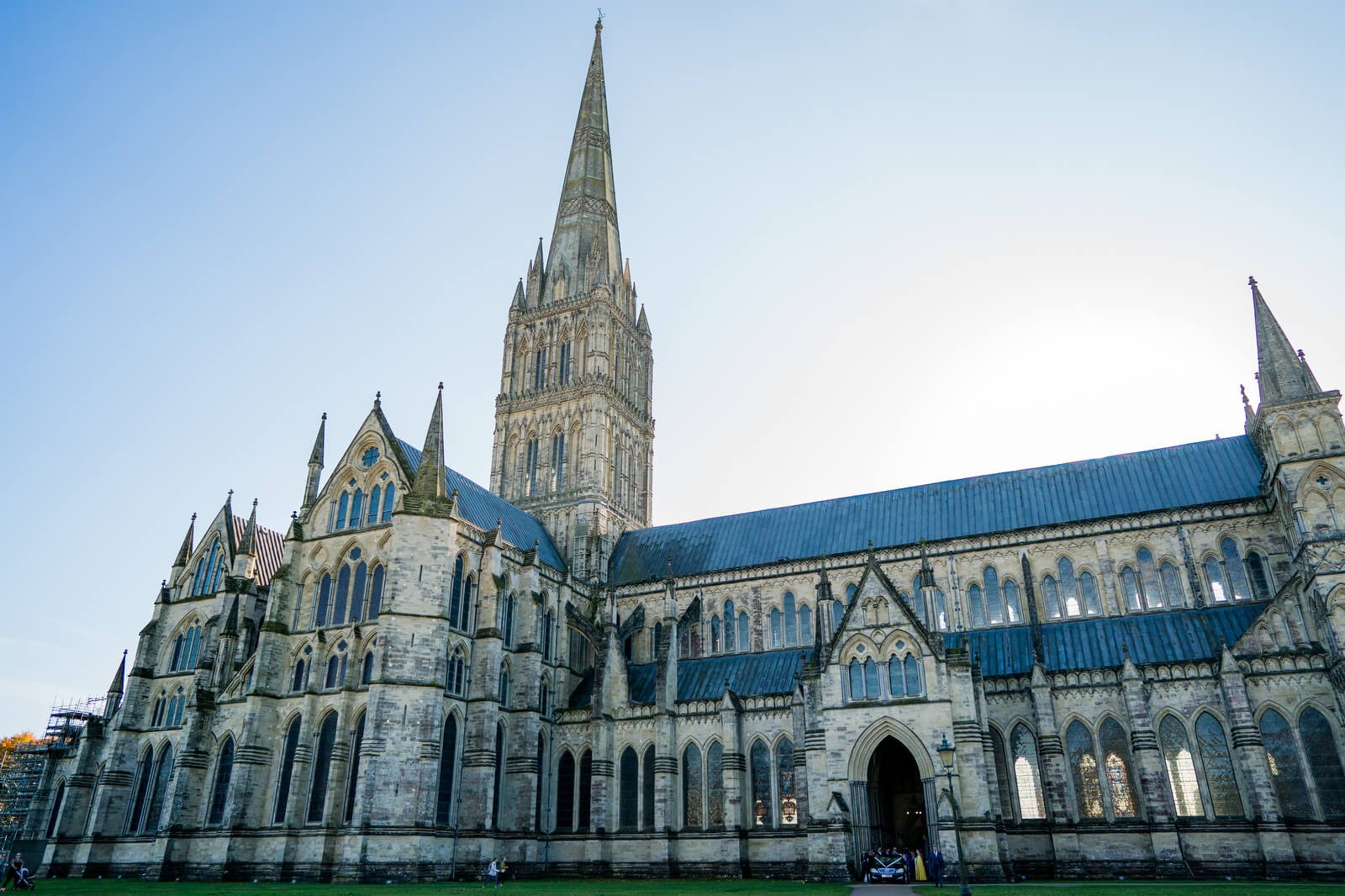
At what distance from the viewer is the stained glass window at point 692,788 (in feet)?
123

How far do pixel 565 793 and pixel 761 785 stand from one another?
944 cm

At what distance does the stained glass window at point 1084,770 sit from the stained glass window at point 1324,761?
6.64 metres

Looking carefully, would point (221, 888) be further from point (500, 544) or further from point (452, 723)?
Answer: point (500, 544)

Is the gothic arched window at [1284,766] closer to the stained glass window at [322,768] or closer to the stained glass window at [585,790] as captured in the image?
the stained glass window at [585,790]

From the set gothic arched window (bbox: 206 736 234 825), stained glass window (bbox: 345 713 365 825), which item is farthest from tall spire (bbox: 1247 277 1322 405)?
gothic arched window (bbox: 206 736 234 825)

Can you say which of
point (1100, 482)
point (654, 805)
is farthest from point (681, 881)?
point (1100, 482)

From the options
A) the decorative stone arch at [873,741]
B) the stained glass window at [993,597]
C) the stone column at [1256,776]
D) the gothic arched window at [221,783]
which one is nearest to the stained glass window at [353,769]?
the gothic arched window at [221,783]

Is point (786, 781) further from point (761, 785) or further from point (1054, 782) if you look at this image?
point (1054, 782)

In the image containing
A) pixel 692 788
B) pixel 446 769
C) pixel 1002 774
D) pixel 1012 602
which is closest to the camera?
pixel 1002 774

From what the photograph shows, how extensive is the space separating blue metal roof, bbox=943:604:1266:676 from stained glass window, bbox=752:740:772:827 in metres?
9.28

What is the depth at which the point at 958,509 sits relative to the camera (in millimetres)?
44312

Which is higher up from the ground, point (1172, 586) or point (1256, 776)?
point (1172, 586)

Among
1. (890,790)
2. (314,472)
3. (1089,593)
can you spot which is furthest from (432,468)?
(1089,593)

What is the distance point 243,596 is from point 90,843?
12103 mm
